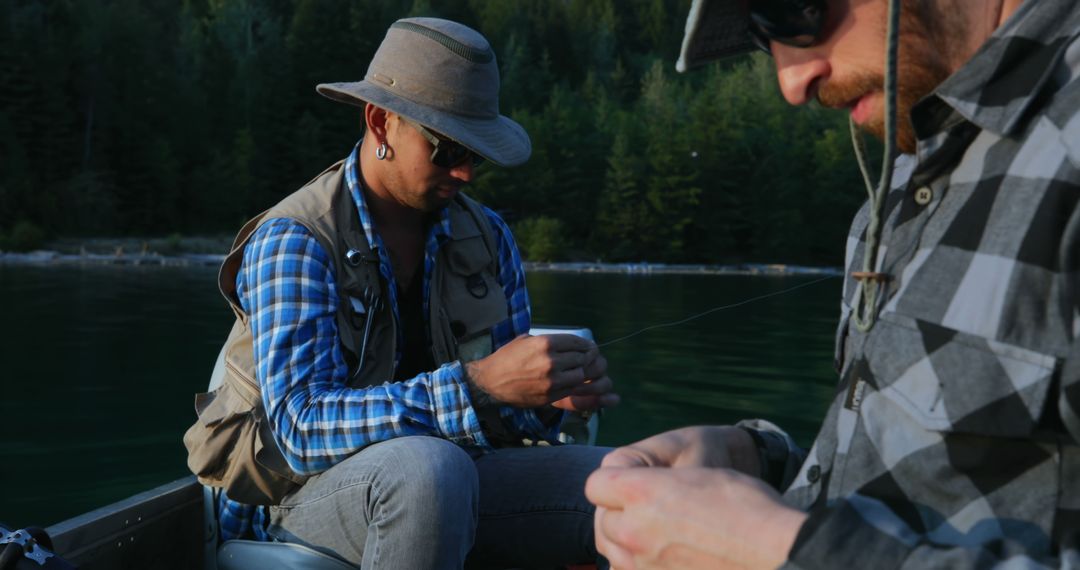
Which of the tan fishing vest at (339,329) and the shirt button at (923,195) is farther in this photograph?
the tan fishing vest at (339,329)

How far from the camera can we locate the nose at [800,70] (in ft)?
3.54

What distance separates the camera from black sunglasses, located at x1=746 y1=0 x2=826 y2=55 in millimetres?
1047

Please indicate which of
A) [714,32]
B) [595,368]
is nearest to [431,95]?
[595,368]

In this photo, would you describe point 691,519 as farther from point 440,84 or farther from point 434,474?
point 440,84

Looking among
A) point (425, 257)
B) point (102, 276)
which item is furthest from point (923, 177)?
point (102, 276)

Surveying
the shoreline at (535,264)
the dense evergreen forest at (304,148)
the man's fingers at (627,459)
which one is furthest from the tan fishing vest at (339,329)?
the dense evergreen forest at (304,148)

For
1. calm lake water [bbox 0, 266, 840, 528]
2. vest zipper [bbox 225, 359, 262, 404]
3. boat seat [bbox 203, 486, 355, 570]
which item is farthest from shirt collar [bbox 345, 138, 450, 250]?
calm lake water [bbox 0, 266, 840, 528]

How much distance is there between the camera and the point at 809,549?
873 mm

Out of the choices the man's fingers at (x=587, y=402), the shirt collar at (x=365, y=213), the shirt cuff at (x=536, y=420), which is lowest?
the shirt cuff at (x=536, y=420)

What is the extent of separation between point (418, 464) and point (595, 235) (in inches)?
1858

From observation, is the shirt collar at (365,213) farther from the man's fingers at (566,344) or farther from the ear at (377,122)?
the man's fingers at (566,344)

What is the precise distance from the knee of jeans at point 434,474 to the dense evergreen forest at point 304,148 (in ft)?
124

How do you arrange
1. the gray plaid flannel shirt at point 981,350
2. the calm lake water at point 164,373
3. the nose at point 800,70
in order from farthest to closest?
the calm lake water at point 164,373 → the nose at point 800,70 → the gray plaid flannel shirt at point 981,350

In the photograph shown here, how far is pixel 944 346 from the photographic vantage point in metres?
0.92
